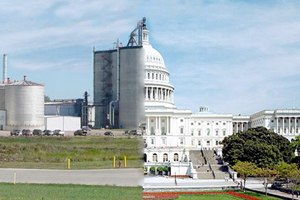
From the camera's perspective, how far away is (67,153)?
1173 centimetres

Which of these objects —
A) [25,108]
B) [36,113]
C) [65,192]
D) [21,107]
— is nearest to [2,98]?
[21,107]

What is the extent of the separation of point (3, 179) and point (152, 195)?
721 inches

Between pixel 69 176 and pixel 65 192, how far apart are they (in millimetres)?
777

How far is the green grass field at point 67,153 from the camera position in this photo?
38.4 ft

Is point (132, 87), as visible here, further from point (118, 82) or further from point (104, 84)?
point (118, 82)

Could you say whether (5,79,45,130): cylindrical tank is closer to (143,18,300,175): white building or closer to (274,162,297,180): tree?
(274,162,297,180): tree

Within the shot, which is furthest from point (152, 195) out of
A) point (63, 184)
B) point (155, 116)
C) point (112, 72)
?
point (155, 116)

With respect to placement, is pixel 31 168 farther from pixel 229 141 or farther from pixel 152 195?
pixel 229 141

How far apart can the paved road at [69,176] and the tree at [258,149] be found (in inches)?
1364

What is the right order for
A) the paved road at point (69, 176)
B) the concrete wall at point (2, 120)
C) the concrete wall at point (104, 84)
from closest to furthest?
the paved road at point (69, 176) → the concrete wall at point (104, 84) → the concrete wall at point (2, 120)

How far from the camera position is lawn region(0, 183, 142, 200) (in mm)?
10359

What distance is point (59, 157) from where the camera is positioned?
1180cm

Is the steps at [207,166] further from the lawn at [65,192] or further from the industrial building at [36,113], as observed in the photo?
the lawn at [65,192]

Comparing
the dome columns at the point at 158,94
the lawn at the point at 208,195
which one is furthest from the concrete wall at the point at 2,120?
the dome columns at the point at 158,94
